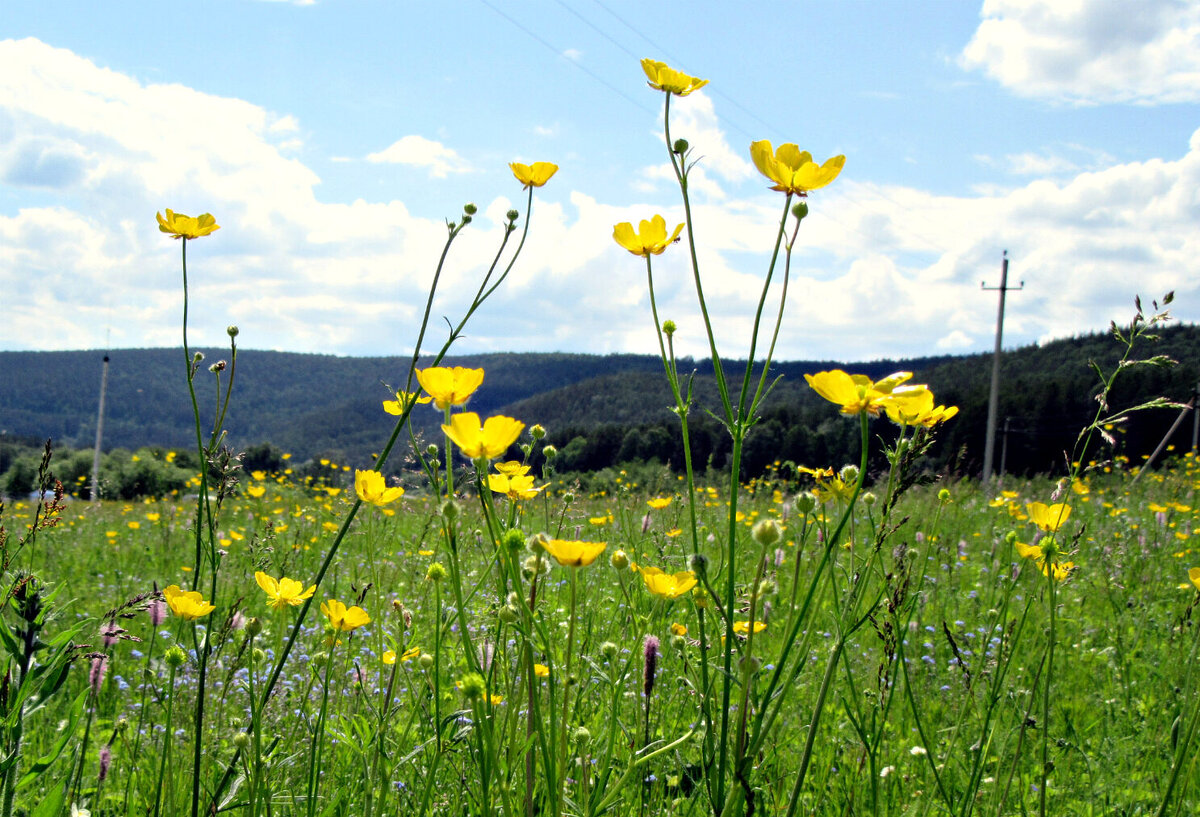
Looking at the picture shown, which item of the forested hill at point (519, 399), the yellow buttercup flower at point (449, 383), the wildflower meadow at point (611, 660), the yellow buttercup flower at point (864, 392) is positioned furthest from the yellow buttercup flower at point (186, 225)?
the forested hill at point (519, 399)

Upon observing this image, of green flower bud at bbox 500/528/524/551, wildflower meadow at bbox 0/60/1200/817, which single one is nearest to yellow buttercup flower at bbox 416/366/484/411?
wildflower meadow at bbox 0/60/1200/817

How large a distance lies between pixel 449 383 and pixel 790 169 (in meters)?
0.57

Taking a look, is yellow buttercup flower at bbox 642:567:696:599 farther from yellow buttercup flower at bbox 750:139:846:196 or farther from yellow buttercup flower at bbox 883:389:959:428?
yellow buttercup flower at bbox 750:139:846:196

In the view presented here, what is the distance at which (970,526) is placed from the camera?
215 inches

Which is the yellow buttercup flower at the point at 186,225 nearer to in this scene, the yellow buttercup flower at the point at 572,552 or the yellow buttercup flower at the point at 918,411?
the yellow buttercup flower at the point at 572,552

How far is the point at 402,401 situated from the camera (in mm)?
1201

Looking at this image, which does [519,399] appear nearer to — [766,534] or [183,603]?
[183,603]

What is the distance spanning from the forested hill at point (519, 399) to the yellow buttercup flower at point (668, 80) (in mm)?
29541

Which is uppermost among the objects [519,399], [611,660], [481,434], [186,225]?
[186,225]

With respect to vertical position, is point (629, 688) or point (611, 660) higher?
point (611, 660)

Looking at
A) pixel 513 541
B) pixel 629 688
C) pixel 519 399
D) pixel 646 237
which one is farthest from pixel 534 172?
pixel 519 399

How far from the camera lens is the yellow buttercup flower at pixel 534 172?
1.36m

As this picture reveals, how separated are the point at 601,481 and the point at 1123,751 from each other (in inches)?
243

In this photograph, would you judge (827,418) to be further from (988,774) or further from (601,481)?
(988,774)
